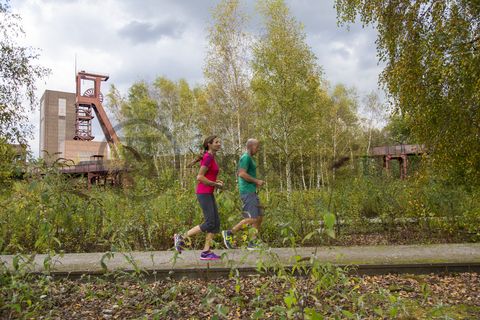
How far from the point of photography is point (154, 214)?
6.43 meters

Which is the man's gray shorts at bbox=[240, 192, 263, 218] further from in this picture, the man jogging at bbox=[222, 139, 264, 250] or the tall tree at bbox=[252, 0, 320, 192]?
the tall tree at bbox=[252, 0, 320, 192]

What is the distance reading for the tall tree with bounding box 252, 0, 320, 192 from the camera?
19172 mm

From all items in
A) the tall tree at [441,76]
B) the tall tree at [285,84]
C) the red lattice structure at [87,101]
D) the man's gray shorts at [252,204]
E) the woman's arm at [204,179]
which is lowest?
the man's gray shorts at [252,204]

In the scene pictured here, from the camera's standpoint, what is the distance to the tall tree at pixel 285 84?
19.2 metres

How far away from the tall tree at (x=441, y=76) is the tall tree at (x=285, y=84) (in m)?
12.0

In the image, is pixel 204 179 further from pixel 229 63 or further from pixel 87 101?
pixel 87 101

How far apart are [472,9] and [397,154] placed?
20.1 metres

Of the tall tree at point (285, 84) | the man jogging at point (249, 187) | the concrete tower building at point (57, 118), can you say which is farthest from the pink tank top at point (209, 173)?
the concrete tower building at point (57, 118)

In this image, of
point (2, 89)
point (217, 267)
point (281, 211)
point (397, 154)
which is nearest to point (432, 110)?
point (281, 211)

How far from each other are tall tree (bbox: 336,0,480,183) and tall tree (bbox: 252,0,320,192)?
12.0 meters

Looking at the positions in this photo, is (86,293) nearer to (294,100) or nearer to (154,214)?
(154,214)

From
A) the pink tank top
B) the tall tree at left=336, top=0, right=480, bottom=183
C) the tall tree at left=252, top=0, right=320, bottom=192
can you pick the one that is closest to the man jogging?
the pink tank top

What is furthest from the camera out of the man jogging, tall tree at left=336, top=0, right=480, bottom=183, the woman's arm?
tall tree at left=336, top=0, right=480, bottom=183

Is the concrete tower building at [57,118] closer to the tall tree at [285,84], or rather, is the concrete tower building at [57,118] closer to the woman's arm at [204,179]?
the tall tree at [285,84]
